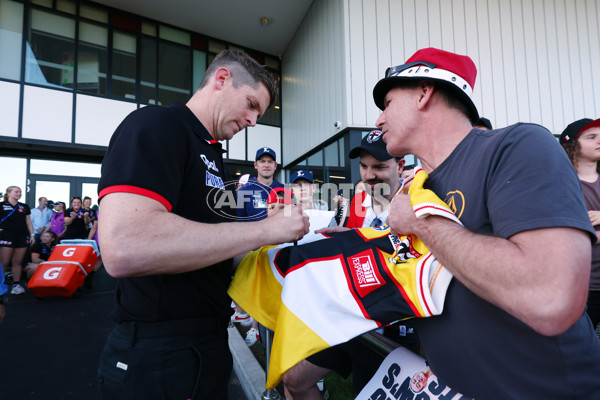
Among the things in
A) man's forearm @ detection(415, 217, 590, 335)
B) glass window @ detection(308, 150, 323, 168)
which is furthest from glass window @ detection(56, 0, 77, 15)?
man's forearm @ detection(415, 217, 590, 335)

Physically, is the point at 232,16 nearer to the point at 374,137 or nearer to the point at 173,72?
the point at 173,72

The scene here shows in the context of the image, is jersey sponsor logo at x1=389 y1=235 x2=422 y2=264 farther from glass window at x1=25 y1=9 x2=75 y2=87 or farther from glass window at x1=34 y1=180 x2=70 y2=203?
glass window at x1=34 y1=180 x2=70 y2=203

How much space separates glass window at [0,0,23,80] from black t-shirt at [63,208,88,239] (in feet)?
14.1

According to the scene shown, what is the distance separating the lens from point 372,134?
254 centimetres

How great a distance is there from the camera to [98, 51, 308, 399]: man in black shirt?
84 cm

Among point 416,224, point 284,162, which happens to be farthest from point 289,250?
point 284,162

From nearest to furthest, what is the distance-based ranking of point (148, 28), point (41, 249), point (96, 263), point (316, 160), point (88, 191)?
1. point (96, 263)
2. point (41, 249)
3. point (316, 160)
4. point (88, 191)
5. point (148, 28)

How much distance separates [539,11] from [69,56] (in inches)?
528

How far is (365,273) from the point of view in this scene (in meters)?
1.07

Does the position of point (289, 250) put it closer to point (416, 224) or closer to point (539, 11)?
point (416, 224)

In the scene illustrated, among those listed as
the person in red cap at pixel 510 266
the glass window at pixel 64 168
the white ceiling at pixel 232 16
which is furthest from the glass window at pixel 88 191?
the person in red cap at pixel 510 266

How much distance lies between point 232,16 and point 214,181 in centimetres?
1027

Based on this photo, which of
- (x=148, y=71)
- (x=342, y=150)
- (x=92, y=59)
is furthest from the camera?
(x=148, y=71)

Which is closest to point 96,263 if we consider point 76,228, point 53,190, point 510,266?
point 76,228
